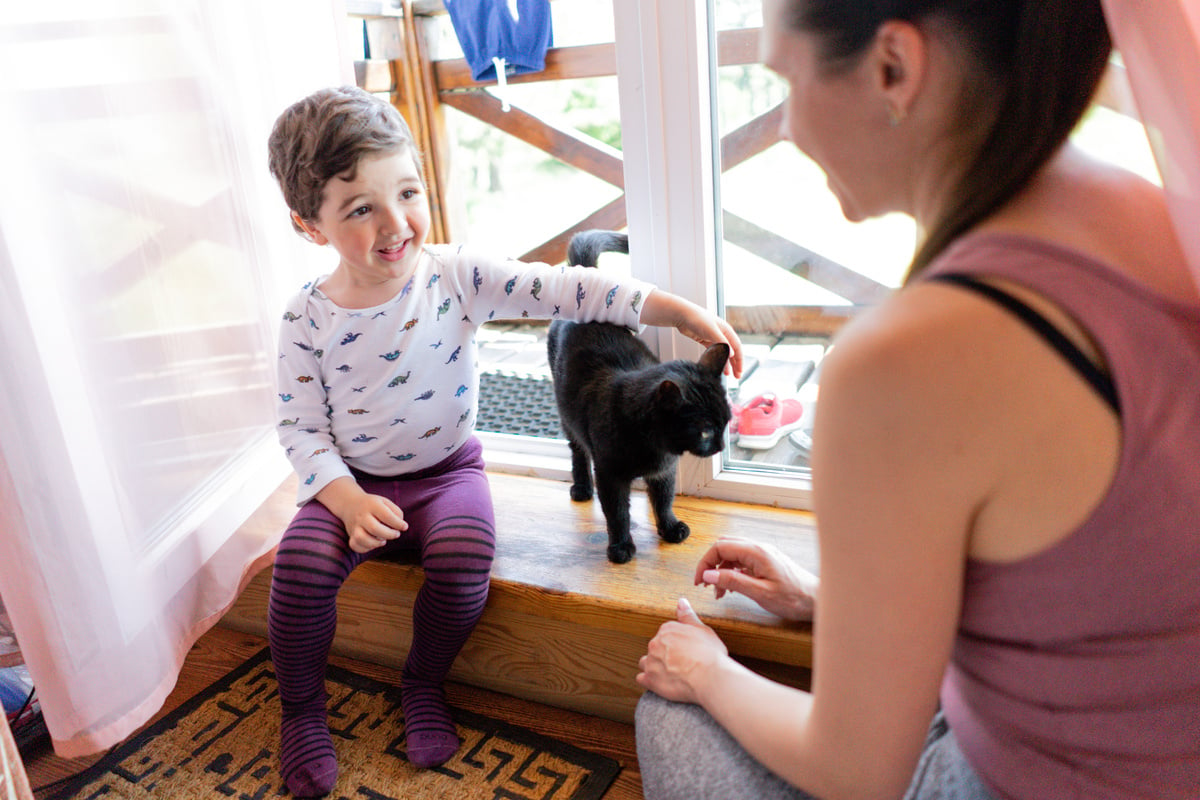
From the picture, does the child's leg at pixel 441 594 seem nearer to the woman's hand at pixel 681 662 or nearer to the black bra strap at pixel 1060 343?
the woman's hand at pixel 681 662

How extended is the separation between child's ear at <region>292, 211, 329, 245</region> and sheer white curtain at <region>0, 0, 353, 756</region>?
139 millimetres

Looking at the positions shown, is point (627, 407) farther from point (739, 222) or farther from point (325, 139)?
point (325, 139)

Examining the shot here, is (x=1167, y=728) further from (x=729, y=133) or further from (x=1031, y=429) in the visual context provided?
(x=729, y=133)

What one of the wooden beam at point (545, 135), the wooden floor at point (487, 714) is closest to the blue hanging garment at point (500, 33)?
the wooden beam at point (545, 135)

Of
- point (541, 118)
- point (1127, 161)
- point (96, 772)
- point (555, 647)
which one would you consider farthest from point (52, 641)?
point (541, 118)

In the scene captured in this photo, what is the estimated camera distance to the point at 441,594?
3.56 ft

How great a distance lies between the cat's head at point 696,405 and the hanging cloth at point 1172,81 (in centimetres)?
58

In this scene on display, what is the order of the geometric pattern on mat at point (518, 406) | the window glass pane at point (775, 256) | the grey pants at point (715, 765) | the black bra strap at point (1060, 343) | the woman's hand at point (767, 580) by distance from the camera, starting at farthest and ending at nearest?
the geometric pattern on mat at point (518, 406), the window glass pane at point (775, 256), the woman's hand at point (767, 580), the grey pants at point (715, 765), the black bra strap at point (1060, 343)

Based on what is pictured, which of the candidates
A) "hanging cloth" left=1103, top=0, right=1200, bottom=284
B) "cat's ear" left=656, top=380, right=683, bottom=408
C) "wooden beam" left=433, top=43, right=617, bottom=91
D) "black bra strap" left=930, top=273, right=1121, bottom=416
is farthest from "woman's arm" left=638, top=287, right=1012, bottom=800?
"wooden beam" left=433, top=43, right=617, bottom=91

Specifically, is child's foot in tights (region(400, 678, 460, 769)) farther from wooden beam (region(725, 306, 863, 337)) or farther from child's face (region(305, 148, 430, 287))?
wooden beam (region(725, 306, 863, 337))

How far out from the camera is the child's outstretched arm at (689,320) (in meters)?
1.12

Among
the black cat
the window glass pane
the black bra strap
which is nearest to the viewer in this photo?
the black bra strap

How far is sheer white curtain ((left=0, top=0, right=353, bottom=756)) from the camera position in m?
0.94

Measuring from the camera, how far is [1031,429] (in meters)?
0.44
